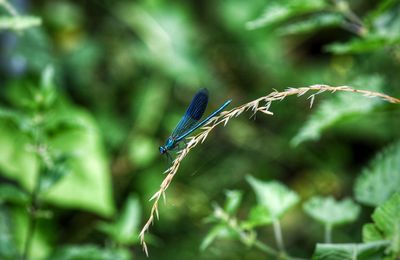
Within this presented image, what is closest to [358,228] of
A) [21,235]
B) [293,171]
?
[293,171]

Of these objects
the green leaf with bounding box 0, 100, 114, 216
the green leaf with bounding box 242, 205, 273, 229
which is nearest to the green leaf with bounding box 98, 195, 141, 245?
the green leaf with bounding box 0, 100, 114, 216

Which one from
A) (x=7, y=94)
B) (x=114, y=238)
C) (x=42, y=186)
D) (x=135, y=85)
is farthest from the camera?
(x=135, y=85)

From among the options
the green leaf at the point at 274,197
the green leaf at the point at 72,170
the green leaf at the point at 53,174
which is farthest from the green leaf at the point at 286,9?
the green leaf at the point at 72,170

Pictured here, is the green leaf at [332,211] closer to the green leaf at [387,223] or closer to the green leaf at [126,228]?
the green leaf at [387,223]

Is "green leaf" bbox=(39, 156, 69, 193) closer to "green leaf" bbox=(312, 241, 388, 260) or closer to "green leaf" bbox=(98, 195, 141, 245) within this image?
"green leaf" bbox=(98, 195, 141, 245)

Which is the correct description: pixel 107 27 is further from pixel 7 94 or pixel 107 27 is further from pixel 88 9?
pixel 7 94

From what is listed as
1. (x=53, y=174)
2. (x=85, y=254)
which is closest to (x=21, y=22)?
(x=53, y=174)

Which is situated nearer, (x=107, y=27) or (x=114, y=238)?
(x=114, y=238)
